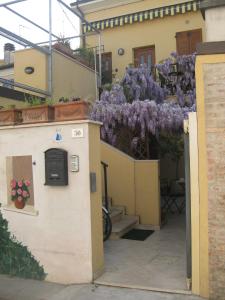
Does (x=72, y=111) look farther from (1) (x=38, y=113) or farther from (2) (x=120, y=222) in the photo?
(2) (x=120, y=222)

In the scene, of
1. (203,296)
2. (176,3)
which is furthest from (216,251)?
(176,3)

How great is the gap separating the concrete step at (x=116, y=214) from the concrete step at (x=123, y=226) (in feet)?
0.26

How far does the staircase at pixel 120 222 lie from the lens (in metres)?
7.75

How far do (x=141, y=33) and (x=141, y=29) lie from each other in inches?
5.7

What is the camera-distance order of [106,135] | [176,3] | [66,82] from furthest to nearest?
[176,3]
[66,82]
[106,135]

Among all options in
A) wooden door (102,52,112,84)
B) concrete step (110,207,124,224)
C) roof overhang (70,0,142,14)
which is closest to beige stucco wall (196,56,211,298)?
concrete step (110,207,124,224)

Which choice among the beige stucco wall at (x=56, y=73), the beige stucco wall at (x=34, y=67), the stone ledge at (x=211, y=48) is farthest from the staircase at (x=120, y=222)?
the stone ledge at (x=211, y=48)

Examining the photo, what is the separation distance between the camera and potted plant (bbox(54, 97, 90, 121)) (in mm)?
5402

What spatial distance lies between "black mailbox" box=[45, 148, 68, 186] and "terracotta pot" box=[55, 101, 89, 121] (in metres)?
0.48

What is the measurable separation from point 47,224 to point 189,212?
2072 mm

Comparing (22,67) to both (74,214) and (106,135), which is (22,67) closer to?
(106,135)

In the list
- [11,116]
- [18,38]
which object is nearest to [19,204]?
[11,116]

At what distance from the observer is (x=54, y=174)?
18.1 ft

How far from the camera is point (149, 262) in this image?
621 centimetres
